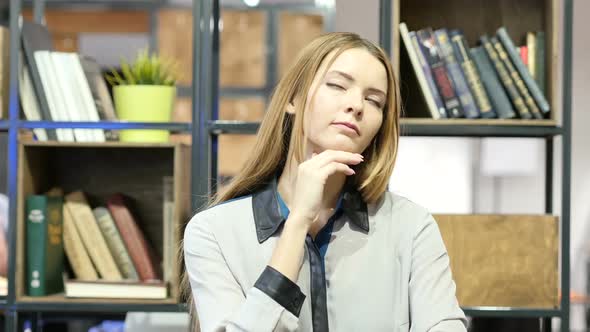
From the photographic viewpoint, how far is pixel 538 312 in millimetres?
2152

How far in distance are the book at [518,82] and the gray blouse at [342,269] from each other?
0.82 metres

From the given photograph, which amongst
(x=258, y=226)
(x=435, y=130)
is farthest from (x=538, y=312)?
(x=258, y=226)

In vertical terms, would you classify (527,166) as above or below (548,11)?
below

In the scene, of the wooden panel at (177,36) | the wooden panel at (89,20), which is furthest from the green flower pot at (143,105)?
the wooden panel at (89,20)

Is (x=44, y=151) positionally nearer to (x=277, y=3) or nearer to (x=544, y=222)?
(x=544, y=222)

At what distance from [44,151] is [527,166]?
369 cm

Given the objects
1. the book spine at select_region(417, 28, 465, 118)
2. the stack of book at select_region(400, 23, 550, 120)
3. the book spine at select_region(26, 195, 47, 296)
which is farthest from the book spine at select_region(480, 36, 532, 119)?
the book spine at select_region(26, 195, 47, 296)

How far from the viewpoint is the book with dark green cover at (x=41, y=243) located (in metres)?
2.24

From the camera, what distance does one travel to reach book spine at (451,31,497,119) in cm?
221

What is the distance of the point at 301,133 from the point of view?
59.3 inches

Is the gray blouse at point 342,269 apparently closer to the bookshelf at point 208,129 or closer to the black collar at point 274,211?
the black collar at point 274,211

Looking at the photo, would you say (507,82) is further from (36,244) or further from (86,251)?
(36,244)

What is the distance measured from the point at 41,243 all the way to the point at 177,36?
2965 mm

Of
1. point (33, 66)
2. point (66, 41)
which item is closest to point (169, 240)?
point (33, 66)
